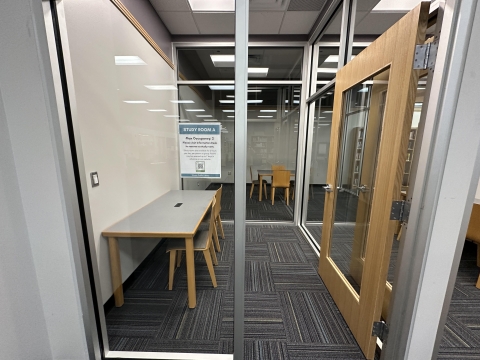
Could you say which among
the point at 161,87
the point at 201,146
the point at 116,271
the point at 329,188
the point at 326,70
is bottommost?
the point at 116,271

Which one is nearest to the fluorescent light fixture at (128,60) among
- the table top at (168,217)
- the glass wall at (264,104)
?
the glass wall at (264,104)

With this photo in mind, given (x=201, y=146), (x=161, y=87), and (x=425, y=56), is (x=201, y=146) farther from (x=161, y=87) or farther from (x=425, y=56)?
(x=161, y=87)

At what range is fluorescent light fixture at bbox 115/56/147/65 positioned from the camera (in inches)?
62.8

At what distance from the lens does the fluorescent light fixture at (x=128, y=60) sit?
1.59 m

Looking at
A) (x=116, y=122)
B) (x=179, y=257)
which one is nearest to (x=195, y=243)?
(x=179, y=257)

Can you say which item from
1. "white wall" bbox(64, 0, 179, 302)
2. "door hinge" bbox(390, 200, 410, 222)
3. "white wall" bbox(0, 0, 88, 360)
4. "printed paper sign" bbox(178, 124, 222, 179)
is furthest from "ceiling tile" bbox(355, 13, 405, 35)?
"white wall" bbox(0, 0, 88, 360)

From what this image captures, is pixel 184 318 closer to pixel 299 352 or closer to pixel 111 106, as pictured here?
pixel 299 352

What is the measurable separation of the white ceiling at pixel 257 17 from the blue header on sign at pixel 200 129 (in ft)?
4.85

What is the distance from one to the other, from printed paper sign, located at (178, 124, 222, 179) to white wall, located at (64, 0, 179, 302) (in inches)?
10.0

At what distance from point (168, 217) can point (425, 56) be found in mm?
1856

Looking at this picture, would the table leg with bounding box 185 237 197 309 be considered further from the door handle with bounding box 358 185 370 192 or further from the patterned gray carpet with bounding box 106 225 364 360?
the door handle with bounding box 358 185 370 192

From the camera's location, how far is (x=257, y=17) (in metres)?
2.34

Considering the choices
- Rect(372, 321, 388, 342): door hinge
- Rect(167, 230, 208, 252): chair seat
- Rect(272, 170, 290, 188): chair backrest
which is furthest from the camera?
Rect(272, 170, 290, 188): chair backrest

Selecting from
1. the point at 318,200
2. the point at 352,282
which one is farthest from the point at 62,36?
the point at 318,200
